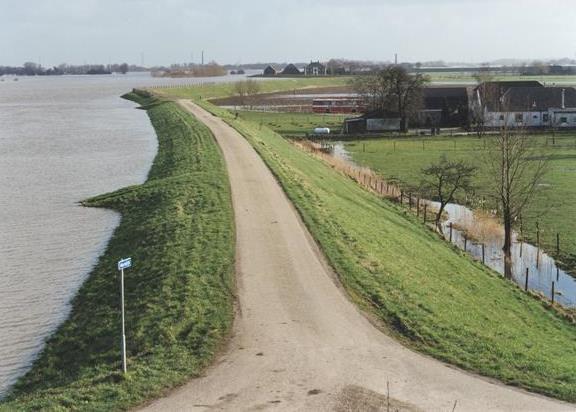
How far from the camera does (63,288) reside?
20250 millimetres

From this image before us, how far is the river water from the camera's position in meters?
17.7

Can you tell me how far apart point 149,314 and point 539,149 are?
47113mm

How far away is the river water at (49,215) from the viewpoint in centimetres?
1766

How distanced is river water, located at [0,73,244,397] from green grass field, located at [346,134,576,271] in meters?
16.4

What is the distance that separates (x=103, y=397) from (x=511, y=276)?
16448 mm

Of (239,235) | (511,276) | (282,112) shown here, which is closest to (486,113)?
(282,112)

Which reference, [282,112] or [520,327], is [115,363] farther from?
[282,112]

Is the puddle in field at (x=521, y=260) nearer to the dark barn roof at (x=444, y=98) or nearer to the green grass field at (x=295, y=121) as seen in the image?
the green grass field at (x=295, y=121)

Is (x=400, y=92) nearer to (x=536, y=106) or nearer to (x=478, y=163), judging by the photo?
(x=536, y=106)

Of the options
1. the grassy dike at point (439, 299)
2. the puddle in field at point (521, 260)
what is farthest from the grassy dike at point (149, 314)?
the puddle in field at point (521, 260)

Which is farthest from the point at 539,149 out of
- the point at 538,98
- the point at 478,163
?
the point at 538,98

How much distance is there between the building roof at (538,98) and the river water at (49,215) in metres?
39.2

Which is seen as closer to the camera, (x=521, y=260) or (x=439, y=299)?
(x=439, y=299)

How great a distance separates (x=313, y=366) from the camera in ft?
42.1
